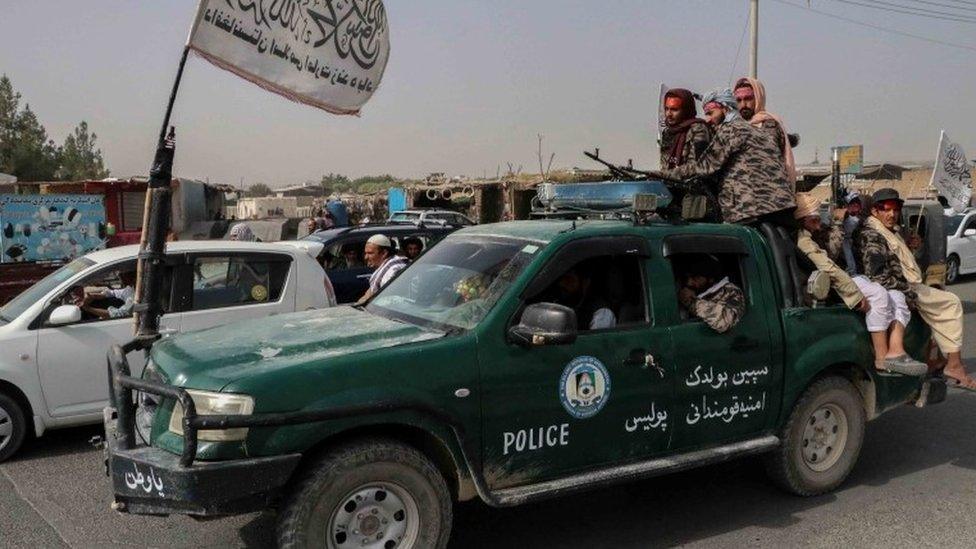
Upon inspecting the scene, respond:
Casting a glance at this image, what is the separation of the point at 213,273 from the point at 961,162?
9.04 meters

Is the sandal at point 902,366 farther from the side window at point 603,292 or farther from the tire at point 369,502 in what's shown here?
the tire at point 369,502

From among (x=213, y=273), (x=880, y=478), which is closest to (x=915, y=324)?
(x=880, y=478)

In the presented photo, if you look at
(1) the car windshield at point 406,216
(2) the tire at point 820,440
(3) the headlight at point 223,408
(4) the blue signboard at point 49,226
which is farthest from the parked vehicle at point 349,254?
(1) the car windshield at point 406,216

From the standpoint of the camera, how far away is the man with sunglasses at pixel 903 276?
562 centimetres

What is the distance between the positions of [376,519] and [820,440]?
3111 millimetres

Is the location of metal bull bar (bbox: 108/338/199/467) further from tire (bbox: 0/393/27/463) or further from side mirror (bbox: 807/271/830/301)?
side mirror (bbox: 807/271/830/301)

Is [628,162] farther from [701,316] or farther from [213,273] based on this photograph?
[213,273]

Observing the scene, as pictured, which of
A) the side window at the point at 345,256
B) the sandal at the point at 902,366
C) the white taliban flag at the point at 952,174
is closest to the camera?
the sandal at the point at 902,366

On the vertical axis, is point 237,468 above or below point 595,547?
above

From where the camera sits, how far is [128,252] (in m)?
6.48

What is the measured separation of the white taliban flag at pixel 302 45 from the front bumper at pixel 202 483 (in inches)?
99.6

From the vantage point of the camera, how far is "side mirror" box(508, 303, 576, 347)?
375 cm

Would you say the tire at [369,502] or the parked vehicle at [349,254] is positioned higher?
the parked vehicle at [349,254]

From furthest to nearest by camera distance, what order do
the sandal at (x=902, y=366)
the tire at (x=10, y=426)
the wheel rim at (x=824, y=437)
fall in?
the tire at (x=10, y=426)
the sandal at (x=902, y=366)
the wheel rim at (x=824, y=437)
